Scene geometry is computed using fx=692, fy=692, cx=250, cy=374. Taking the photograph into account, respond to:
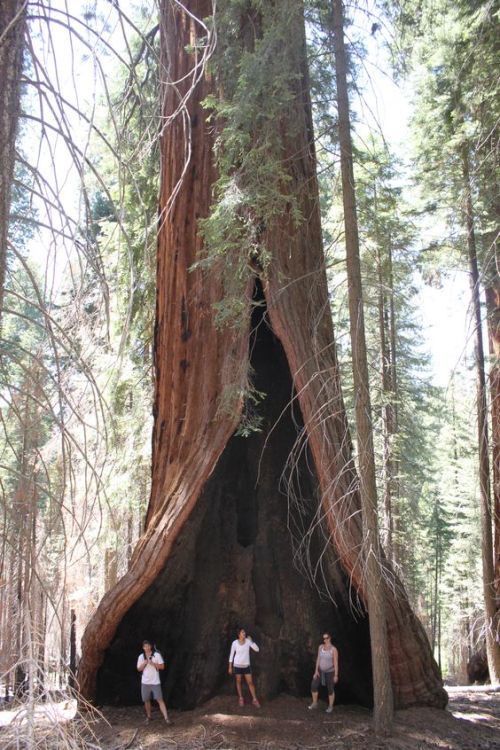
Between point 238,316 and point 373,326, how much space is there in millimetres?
11013

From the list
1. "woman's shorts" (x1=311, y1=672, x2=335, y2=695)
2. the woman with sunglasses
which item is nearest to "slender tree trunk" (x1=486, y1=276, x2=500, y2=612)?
the woman with sunglasses

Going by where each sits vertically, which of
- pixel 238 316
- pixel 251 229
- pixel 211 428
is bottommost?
pixel 211 428

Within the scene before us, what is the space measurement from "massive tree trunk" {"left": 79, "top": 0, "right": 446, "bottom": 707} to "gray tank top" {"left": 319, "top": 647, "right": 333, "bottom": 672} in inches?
30.1

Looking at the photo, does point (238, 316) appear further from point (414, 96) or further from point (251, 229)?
point (414, 96)

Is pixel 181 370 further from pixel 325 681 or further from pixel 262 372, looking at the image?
pixel 325 681

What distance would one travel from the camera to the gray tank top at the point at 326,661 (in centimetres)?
856

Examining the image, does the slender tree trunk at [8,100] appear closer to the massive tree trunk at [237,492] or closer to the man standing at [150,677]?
the massive tree trunk at [237,492]

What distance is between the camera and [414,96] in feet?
44.7

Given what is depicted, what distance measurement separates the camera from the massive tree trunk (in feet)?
27.5

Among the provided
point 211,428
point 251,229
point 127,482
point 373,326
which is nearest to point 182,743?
point 211,428

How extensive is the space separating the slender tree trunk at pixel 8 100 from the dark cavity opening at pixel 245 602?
701 cm

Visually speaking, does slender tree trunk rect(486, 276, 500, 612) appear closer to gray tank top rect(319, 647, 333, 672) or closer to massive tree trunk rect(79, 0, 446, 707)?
massive tree trunk rect(79, 0, 446, 707)

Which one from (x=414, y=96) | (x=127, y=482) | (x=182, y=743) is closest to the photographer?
(x=182, y=743)

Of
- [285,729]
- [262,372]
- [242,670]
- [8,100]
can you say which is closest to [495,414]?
[262,372]
